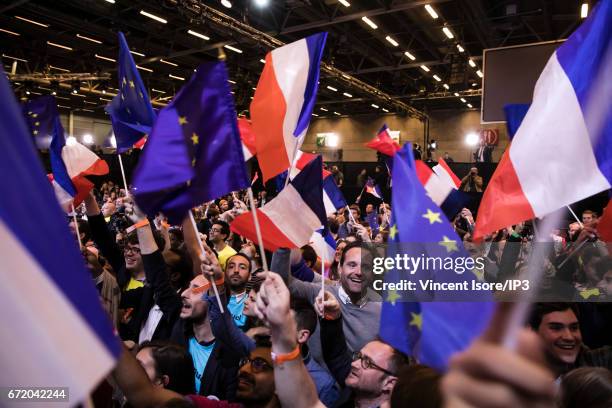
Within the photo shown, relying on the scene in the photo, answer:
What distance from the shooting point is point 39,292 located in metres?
0.84

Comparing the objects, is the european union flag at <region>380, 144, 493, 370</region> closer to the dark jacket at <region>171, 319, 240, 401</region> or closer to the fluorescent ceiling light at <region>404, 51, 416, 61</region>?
the dark jacket at <region>171, 319, 240, 401</region>

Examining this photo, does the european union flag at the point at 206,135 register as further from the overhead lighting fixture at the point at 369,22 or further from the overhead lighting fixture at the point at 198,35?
the overhead lighting fixture at the point at 198,35

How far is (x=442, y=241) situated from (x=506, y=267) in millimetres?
2155

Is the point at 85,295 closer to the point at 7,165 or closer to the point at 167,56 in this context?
the point at 7,165

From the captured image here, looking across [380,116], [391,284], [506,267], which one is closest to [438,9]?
[506,267]

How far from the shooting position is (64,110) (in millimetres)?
25703

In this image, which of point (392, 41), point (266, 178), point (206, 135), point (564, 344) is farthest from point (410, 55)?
point (206, 135)

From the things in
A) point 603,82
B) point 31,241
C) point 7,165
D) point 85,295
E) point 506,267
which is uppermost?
point 603,82

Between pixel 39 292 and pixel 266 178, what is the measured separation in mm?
1858

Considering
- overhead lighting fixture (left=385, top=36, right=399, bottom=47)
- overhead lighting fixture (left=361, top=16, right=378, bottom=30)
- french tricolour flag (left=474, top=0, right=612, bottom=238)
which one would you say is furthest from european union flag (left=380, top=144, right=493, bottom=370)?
overhead lighting fixture (left=385, top=36, right=399, bottom=47)

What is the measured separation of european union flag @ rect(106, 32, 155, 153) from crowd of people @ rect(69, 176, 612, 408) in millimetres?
573

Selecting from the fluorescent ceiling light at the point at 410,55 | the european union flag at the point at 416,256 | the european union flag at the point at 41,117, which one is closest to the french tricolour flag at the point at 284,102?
the european union flag at the point at 416,256

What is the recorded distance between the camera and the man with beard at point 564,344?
2203 mm

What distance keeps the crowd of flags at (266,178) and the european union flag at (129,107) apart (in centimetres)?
1
